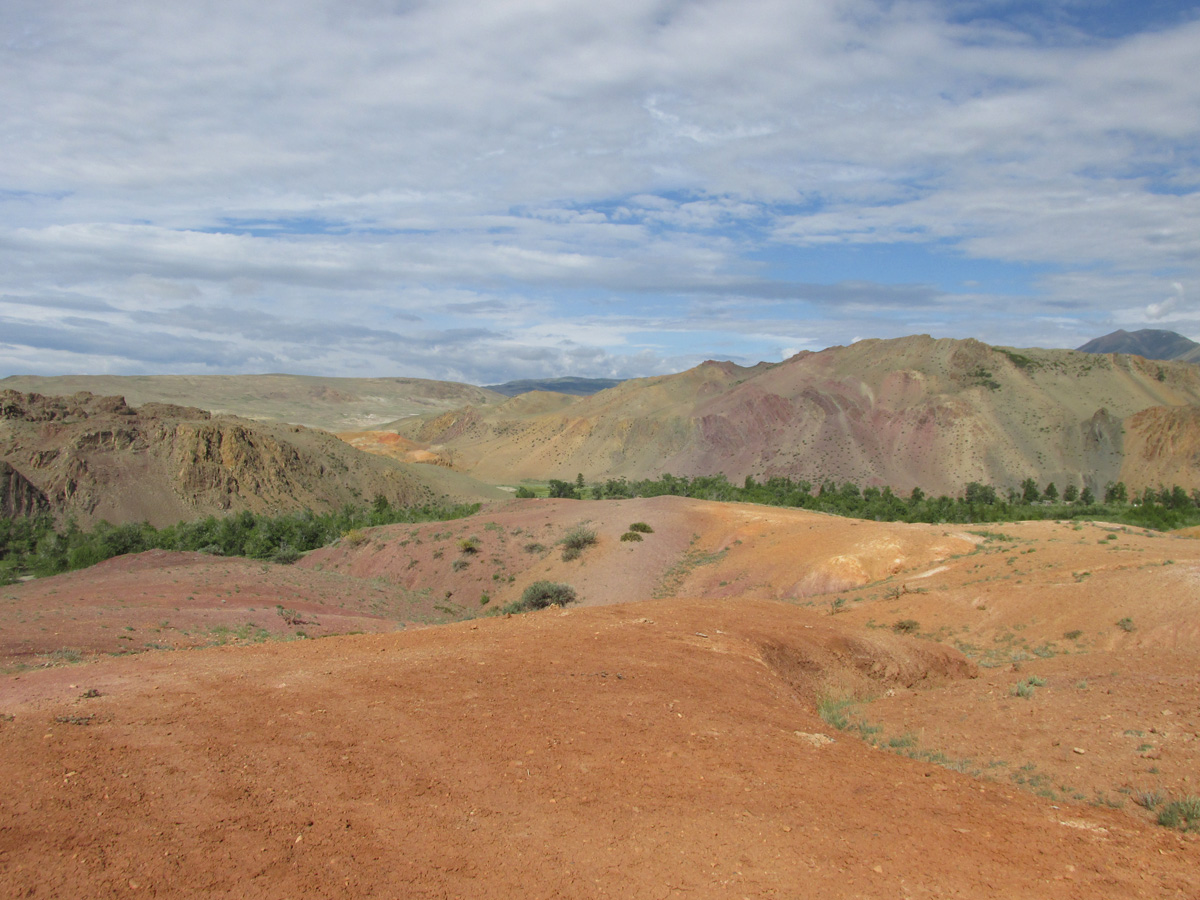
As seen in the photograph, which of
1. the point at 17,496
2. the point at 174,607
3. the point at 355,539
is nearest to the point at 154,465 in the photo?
the point at 17,496

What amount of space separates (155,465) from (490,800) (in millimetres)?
69561

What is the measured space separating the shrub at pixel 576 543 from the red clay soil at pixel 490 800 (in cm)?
2685

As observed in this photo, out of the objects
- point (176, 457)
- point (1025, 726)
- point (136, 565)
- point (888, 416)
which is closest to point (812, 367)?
point (888, 416)

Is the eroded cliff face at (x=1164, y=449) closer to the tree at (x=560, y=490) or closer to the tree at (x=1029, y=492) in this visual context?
the tree at (x=1029, y=492)

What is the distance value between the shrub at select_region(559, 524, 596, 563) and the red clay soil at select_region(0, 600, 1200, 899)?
26853 mm

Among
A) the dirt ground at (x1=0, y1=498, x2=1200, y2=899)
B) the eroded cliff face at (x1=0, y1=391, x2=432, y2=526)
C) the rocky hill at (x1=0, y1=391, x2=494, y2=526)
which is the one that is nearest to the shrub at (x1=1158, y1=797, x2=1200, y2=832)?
the dirt ground at (x1=0, y1=498, x2=1200, y2=899)

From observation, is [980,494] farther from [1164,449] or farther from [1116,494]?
[1164,449]

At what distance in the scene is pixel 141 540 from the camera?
47.3m

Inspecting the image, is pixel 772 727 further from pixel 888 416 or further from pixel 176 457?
pixel 888 416

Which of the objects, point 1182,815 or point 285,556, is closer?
point 1182,815

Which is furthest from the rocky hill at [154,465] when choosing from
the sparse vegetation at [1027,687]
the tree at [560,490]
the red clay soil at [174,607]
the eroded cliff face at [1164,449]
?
the eroded cliff face at [1164,449]

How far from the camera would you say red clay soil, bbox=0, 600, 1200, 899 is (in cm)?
593

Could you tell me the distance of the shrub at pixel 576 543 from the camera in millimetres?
38438

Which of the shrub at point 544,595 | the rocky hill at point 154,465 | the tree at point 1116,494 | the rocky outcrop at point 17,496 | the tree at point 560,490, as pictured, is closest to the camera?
the shrub at point 544,595
